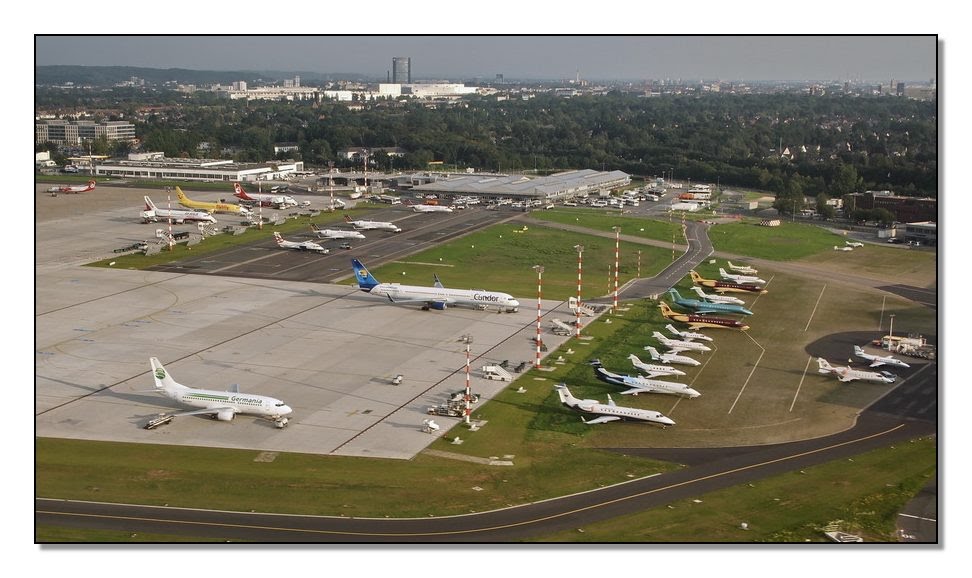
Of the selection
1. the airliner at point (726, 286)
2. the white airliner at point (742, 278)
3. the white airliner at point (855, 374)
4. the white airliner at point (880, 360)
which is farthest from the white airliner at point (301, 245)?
the white airliner at point (880, 360)

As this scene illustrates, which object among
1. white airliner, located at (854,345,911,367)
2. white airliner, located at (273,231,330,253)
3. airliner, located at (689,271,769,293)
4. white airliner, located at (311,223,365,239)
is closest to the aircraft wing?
white airliner, located at (854,345,911,367)

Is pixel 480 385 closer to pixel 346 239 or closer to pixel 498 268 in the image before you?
pixel 498 268

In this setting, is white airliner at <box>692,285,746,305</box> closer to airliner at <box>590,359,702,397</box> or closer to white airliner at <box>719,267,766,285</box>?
white airliner at <box>719,267,766,285</box>

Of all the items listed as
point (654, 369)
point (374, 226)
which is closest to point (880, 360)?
point (654, 369)

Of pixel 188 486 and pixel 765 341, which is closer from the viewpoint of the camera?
pixel 188 486

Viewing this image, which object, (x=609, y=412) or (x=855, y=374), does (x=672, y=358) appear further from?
(x=609, y=412)
